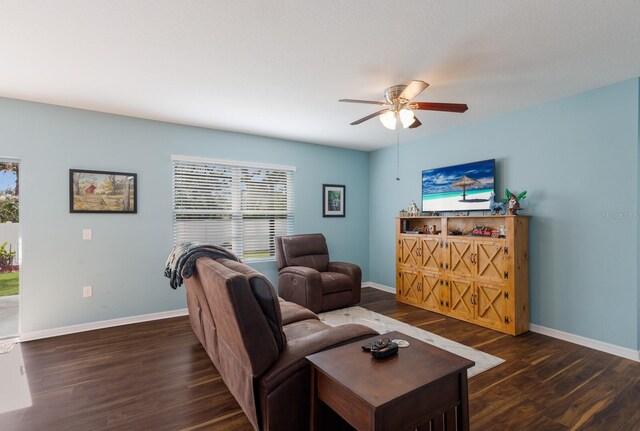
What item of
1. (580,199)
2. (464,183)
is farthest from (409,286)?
(580,199)

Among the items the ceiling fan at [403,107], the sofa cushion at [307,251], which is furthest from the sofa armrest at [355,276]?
the ceiling fan at [403,107]

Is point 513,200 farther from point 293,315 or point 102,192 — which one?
point 102,192

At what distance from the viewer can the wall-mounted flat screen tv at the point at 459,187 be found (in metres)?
4.15

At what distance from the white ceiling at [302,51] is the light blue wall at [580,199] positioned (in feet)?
0.93

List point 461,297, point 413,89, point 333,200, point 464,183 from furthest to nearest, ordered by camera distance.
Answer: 1. point 333,200
2. point 464,183
3. point 461,297
4. point 413,89

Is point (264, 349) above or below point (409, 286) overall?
above

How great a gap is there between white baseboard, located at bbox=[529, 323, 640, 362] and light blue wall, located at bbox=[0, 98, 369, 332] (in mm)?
4425

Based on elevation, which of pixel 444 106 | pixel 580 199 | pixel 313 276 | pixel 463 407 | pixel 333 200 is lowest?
pixel 463 407

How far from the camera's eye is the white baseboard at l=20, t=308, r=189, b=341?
3.50 metres

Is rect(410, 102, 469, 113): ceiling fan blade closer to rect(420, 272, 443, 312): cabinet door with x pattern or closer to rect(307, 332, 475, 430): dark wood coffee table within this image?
rect(307, 332, 475, 430): dark wood coffee table

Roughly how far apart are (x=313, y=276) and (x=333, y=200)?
1.81 metres

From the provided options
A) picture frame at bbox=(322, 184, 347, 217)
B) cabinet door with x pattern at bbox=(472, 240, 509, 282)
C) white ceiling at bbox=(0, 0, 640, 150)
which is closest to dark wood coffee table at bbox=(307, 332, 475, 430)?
white ceiling at bbox=(0, 0, 640, 150)

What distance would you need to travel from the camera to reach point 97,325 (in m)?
3.81

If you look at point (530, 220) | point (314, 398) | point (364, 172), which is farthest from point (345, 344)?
point (364, 172)
